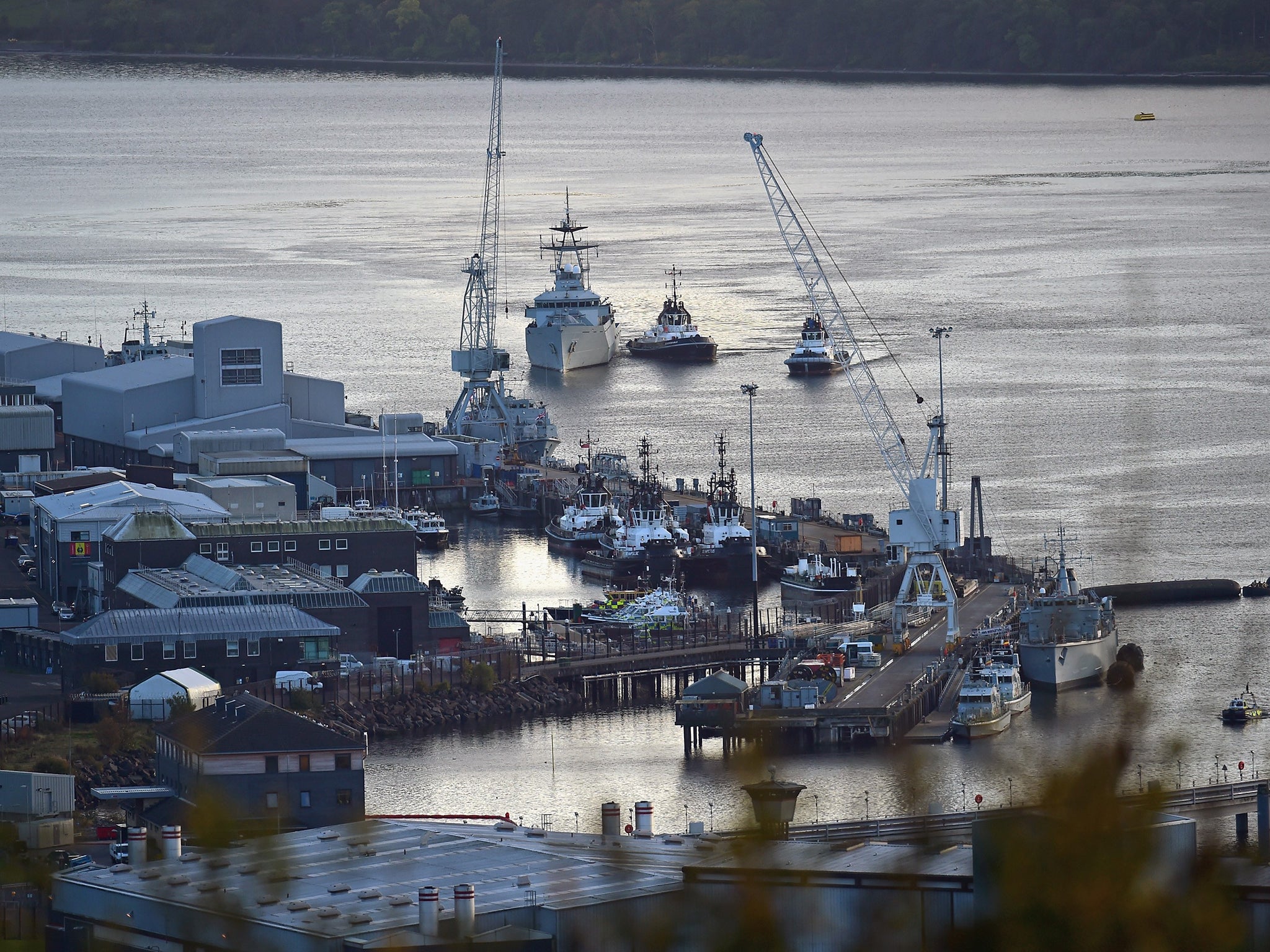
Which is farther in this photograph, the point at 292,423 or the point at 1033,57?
the point at 1033,57

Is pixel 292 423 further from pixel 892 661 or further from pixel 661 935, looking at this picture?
pixel 661 935

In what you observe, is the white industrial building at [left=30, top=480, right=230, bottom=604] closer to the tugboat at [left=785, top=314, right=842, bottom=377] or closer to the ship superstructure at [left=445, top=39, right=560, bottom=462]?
the ship superstructure at [left=445, top=39, right=560, bottom=462]

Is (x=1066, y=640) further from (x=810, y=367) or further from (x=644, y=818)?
(x=810, y=367)

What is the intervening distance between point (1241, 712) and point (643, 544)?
7.83 meters

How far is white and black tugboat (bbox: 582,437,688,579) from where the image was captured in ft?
77.5

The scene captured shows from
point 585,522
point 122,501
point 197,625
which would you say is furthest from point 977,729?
point 585,522

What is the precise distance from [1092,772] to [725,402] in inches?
1167

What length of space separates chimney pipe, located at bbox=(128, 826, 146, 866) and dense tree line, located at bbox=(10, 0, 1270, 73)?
66.9 m

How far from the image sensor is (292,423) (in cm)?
2753

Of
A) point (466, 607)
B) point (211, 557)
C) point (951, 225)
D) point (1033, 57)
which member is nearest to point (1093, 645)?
point (466, 607)

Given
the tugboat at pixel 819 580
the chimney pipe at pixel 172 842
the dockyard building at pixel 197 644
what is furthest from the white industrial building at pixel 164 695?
the tugboat at pixel 819 580

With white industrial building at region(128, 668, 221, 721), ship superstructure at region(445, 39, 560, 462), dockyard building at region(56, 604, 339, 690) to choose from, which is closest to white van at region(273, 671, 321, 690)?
dockyard building at region(56, 604, 339, 690)

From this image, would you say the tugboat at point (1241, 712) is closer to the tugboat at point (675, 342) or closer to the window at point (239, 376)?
the window at point (239, 376)

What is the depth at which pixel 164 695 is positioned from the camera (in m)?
16.9
